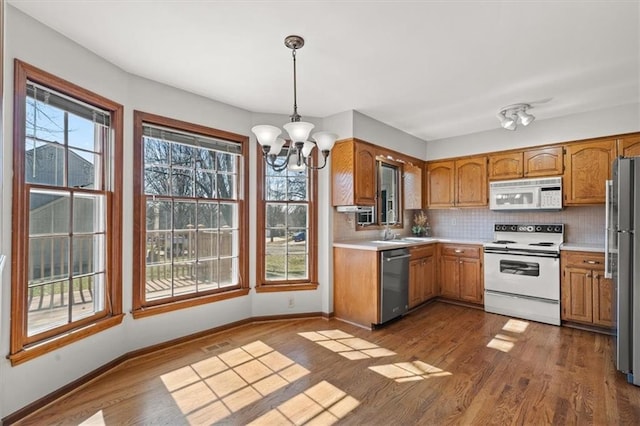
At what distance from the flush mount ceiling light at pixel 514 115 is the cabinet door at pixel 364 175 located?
161cm

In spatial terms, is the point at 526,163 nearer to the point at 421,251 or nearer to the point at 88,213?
the point at 421,251

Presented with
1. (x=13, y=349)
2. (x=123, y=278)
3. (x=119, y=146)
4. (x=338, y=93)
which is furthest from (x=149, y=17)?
(x=13, y=349)

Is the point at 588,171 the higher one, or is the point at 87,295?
the point at 588,171

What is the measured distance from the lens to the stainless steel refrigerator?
248 cm

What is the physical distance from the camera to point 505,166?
15.0ft

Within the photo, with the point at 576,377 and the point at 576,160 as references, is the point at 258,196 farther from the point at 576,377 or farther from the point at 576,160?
the point at 576,160

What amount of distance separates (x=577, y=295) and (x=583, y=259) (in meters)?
0.42

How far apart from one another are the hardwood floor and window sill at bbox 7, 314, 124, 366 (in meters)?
0.37

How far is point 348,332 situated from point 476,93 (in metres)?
2.93

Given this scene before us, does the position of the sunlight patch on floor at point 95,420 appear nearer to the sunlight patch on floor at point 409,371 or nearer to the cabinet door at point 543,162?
the sunlight patch on floor at point 409,371

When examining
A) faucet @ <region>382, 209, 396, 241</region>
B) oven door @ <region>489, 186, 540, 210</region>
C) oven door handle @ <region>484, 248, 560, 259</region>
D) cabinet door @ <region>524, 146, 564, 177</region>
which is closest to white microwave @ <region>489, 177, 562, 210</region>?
oven door @ <region>489, 186, 540, 210</region>

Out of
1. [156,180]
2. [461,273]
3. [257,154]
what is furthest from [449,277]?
[156,180]

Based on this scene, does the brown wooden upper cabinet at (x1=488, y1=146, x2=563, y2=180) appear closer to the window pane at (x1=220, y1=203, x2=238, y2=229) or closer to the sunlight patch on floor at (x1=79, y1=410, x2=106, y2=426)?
the window pane at (x1=220, y1=203, x2=238, y2=229)

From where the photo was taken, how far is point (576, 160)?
4012mm
